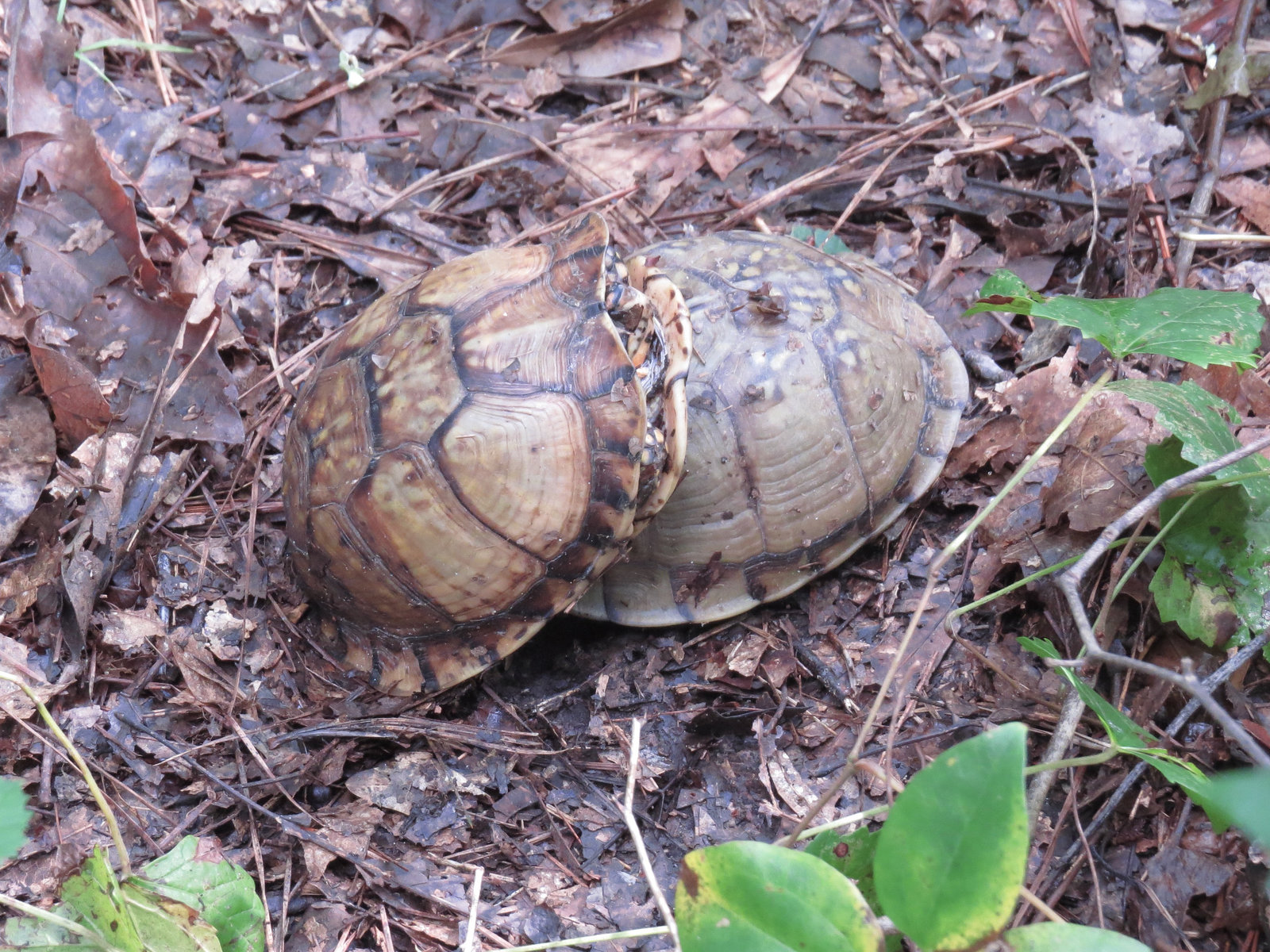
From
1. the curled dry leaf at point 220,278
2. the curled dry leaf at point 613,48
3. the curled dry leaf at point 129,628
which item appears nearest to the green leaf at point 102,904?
the curled dry leaf at point 129,628

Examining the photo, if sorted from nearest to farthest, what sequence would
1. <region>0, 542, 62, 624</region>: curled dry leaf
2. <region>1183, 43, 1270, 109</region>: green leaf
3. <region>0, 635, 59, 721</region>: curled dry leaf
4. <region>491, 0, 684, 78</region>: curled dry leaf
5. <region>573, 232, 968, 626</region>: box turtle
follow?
<region>0, 635, 59, 721</region>: curled dry leaf → <region>0, 542, 62, 624</region>: curled dry leaf → <region>573, 232, 968, 626</region>: box turtle → <region>1183, 43, 1270, 109</region>: green leaf → <region>491, 0, 684, 78</region>: curled dry leaf

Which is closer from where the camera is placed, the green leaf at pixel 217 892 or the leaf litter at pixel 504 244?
the green leaf at pixel 217 892

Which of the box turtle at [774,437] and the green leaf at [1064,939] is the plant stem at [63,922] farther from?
the green leaf at [1064,939]

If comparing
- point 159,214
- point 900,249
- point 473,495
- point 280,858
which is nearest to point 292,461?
point 473,495

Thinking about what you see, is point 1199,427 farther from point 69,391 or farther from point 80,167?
point 80,167

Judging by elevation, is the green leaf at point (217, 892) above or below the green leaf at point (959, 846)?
below

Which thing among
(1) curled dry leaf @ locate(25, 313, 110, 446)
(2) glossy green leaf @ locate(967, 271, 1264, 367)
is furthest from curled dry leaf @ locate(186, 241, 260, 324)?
(2) glossy green leaf @ locate(967, 271, 1264, 367)

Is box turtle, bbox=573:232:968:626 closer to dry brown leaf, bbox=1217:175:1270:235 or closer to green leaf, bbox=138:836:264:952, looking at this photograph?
green leaf, bbox=138:836:264:952

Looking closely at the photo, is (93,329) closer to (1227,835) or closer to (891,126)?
(891,126)
